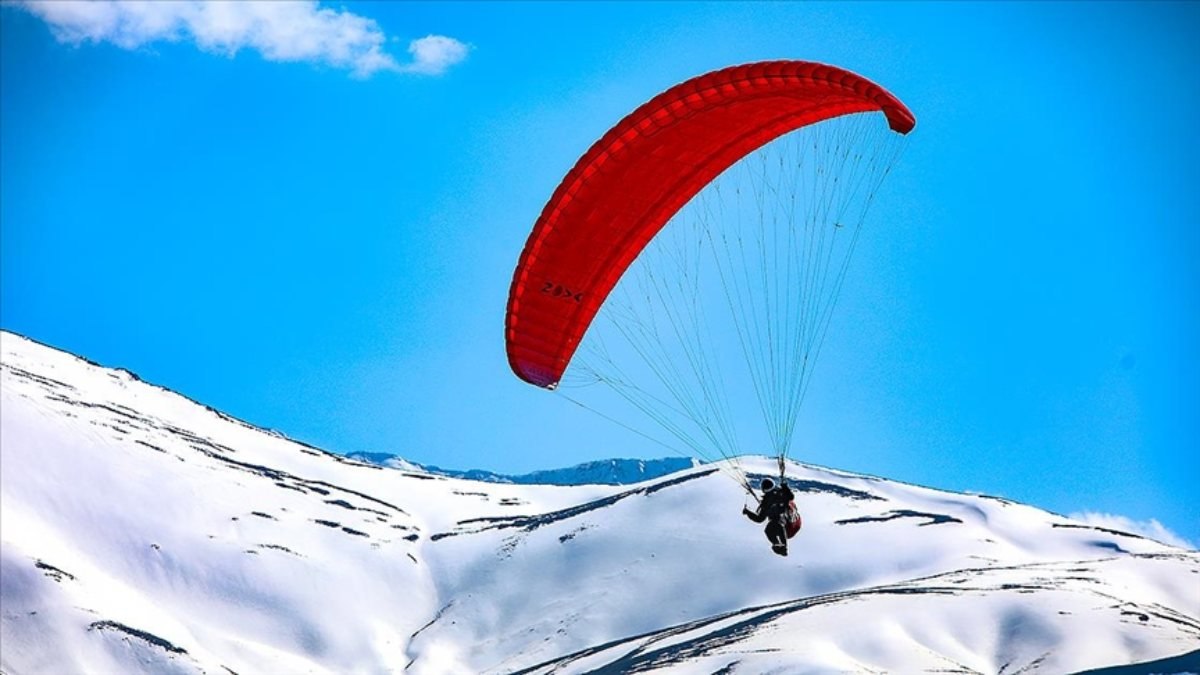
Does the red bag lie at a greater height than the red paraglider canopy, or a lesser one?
lesser

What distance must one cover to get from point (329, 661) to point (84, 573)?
3356 centimetres

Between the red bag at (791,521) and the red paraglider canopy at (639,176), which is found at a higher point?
the red paraglider canopy at (639,176)

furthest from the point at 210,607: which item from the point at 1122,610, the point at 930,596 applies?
the point at 1122,610

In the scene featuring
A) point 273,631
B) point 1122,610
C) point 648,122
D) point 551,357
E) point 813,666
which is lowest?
point 551,357

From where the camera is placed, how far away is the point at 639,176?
31.7 m

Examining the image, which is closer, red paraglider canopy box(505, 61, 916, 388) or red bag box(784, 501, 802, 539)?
red bag box(784, 501, 802, 539)

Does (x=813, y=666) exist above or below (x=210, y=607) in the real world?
below

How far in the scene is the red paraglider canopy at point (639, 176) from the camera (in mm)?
29016

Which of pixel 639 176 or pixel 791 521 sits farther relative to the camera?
pixel 639 176

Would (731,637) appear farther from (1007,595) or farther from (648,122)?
(648,122)

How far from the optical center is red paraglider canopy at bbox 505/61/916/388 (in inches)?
1142

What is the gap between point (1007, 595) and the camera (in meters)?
166

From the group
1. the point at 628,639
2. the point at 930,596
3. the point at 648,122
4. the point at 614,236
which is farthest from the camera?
the point at 628,639

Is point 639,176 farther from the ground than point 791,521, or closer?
farther from the ground
